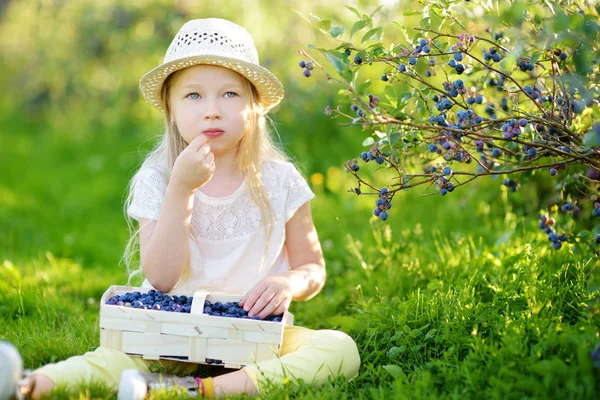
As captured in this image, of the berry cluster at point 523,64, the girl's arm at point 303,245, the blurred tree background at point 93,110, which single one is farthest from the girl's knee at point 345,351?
the blurred tree background at point 93,110

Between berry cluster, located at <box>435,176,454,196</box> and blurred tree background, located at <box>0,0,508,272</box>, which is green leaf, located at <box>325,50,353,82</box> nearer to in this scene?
berry cluster, located at <box>435,176,454,196</box>

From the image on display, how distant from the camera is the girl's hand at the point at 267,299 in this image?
→ 7.89 feet

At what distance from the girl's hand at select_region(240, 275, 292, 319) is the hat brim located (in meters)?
0.79

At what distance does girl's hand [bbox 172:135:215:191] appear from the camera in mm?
2438

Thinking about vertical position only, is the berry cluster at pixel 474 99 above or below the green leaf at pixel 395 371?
above

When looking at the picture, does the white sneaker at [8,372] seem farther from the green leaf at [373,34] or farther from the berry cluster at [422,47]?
the berry cluster at [422,47]

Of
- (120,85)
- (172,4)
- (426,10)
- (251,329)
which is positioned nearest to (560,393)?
(251,329)

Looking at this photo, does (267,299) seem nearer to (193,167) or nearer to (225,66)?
(193,167)

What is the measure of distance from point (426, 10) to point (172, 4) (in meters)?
4.63

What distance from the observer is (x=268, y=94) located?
2826 mm

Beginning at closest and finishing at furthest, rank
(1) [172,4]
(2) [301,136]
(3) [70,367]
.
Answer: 1. (3) [70,367]
2. (2) [301,136]
3. (1) [172,4]

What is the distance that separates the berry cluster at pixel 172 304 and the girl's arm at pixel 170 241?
0.07 meters

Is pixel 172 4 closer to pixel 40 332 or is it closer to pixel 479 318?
pixel 40 332

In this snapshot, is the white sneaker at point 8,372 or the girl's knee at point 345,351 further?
the girl's knee at point 345,351
